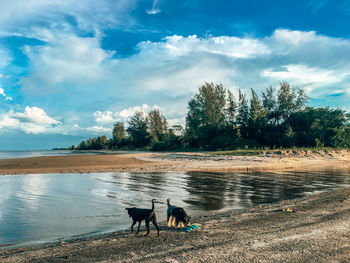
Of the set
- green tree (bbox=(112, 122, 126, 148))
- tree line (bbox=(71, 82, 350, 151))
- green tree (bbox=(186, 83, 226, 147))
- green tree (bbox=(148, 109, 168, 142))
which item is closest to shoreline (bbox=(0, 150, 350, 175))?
tree line (bbox=(71, 82, 350, 151))

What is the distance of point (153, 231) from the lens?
23.2ft

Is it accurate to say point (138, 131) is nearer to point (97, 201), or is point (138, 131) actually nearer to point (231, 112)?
point (231, 112)

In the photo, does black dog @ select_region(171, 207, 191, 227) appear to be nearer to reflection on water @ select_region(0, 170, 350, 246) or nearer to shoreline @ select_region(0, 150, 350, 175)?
reflection on water @ select_region(0, 170, 350, 246)

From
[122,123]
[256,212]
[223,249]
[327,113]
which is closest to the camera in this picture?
[223,249]

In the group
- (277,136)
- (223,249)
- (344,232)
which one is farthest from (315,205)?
(277,136)

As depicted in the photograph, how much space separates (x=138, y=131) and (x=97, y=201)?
288 feet

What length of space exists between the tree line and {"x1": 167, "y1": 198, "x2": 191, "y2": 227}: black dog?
143 feet

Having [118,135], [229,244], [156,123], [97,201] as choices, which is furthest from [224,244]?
[118,135]

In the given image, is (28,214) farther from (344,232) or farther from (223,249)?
(344,232)

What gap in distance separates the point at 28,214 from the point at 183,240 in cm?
659

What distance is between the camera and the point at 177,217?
7051mm

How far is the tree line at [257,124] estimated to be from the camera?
50.8 metres

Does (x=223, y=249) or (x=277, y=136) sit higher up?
(x=277, y=136)

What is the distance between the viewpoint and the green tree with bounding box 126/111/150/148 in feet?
314
